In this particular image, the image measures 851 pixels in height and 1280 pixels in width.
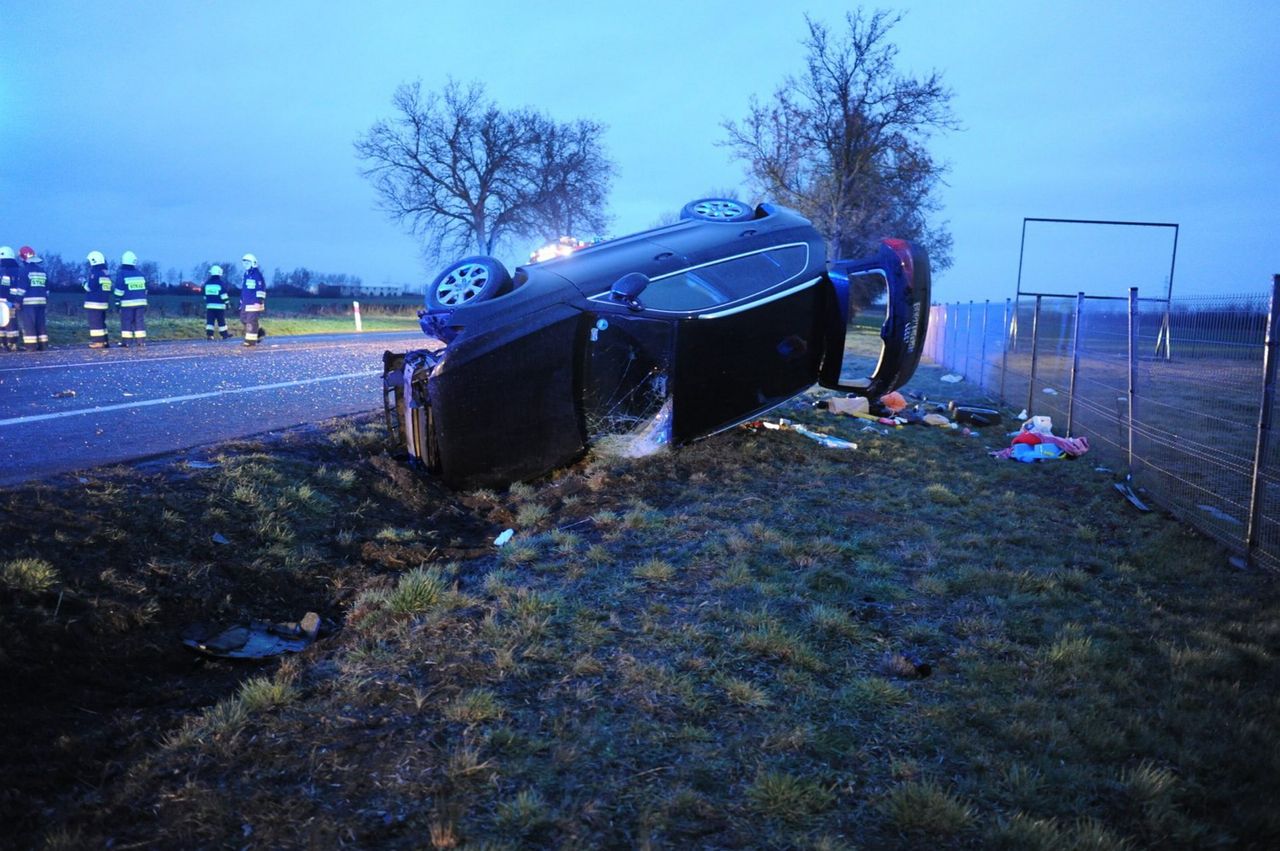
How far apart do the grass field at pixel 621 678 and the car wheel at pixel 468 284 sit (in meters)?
1.51

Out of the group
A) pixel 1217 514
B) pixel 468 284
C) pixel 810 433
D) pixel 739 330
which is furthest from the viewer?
pixel 810 433

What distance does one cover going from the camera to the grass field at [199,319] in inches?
726

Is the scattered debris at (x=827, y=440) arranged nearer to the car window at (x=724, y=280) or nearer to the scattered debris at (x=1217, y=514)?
the car window at (x=724, y=280)

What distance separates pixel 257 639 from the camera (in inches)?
143

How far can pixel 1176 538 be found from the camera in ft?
17.0

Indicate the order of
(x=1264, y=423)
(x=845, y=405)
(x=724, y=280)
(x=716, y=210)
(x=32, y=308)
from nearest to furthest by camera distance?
(x=1264, y=423) < (x=724, y=280) < (x=716, y=210) < (x=845, y=405) < (x=32, y=308)

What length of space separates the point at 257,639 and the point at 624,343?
3.13m

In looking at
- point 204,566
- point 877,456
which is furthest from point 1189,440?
point 204,566

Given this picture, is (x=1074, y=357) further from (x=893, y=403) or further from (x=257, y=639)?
(x=257, y=639)

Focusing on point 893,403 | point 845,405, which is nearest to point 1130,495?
point 845,405

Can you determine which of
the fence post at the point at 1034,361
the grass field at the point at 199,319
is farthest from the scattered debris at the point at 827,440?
the grass field at the point at 199,319

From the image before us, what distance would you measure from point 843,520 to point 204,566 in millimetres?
3720

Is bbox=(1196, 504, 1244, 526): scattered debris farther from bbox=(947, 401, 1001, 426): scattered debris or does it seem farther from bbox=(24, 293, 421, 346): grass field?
bbox=(24, 293, 421, 346): grass field

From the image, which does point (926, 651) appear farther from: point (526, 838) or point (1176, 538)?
point (1176, 538)
